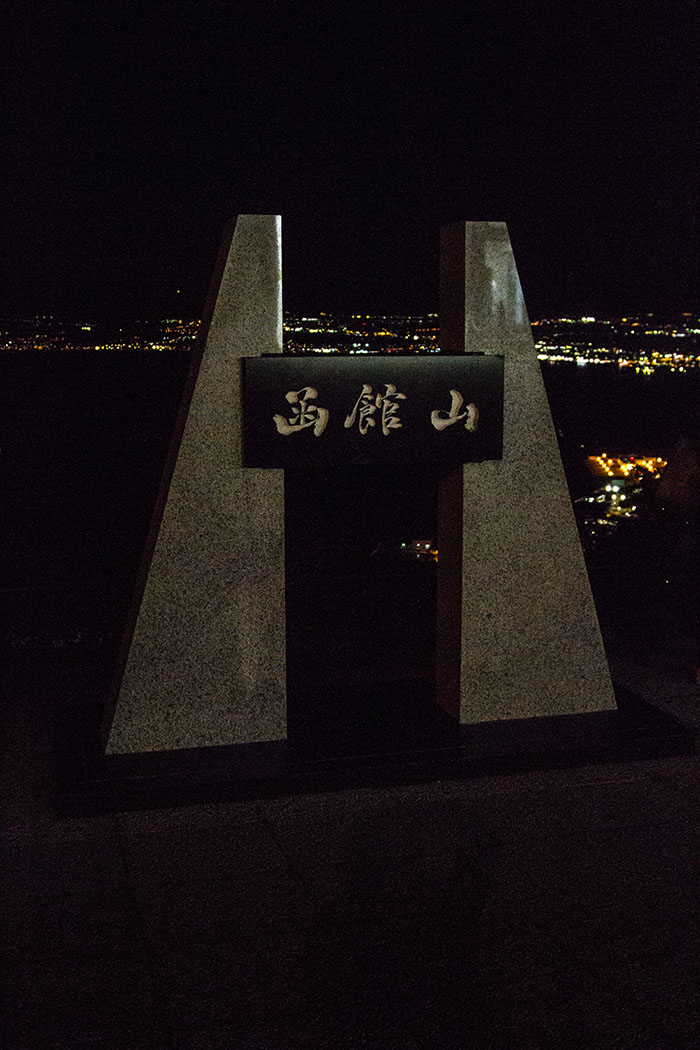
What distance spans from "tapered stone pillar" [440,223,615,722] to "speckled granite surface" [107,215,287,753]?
39.6 inches

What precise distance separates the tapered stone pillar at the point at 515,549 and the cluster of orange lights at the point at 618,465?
19.1ft

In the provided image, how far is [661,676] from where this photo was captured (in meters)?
7.00

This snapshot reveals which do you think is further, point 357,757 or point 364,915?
point 357,757

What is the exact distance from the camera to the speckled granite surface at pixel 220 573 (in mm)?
5227

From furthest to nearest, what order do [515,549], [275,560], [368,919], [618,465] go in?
[618,465]
[515,549]
[275,560]
[368,919]

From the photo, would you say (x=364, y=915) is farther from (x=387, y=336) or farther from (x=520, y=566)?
(x=387, y=336)

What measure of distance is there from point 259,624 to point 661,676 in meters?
2.98

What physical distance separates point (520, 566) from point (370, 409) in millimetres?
1231

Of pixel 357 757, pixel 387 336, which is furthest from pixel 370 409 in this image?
pixel 357 757

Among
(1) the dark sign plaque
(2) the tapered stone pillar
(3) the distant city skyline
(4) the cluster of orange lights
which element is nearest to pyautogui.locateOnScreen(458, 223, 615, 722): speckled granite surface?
(2) the tapered stone pillar

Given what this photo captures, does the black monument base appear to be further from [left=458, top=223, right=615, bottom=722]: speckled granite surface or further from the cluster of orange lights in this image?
the cluster of orange lights

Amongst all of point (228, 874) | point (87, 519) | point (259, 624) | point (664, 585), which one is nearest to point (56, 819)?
point (228, 874)

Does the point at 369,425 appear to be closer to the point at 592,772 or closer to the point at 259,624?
the point at 259,624

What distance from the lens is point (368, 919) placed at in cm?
412
